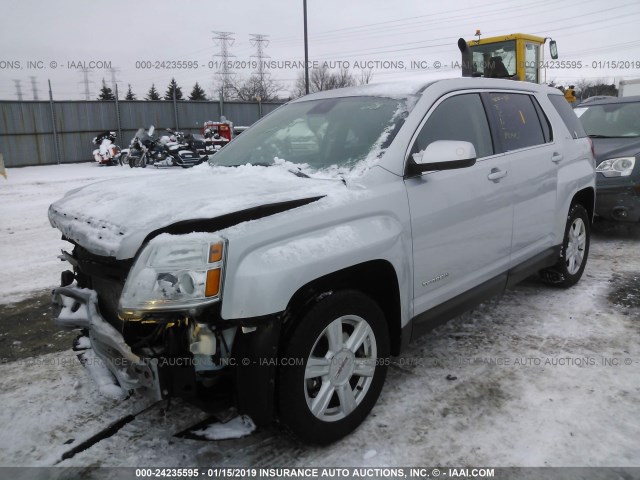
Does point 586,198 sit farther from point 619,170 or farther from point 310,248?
point 310,248

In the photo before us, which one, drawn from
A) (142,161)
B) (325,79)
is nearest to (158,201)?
(142,161)

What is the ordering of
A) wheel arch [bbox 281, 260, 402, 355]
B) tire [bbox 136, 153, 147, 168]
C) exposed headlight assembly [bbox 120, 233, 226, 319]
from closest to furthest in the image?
exposed headlight assembly [bbox 120, 233, 226, 319]
wheel arch [bbox 281, 260, 402, 355]
tire [bbox 136, 153, 147, 168]

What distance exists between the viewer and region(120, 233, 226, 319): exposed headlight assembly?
6.76 feet

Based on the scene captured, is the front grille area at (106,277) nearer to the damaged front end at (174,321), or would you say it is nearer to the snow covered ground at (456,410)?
the damaged front end at (174,321)

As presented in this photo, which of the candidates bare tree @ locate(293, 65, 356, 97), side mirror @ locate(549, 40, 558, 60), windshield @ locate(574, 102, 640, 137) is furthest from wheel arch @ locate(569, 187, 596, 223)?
bare tree @ locate(293, 65, 356, 97)

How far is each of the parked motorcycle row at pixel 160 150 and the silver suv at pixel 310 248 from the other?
1262cm

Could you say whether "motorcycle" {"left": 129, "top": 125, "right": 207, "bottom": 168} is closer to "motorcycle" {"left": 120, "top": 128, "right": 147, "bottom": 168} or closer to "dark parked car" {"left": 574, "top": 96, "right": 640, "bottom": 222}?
"motorcycle" {"left": 120, "top": 128, "right": 147, "bottom": 168}

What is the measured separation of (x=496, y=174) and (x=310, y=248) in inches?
69.9

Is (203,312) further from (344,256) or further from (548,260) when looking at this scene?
(548,260)

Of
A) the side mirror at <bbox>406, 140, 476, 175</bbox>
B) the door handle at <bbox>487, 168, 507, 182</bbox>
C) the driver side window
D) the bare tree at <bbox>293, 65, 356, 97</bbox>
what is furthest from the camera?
the bare tree at <bbox>293, 65, 356, 97</bbox>

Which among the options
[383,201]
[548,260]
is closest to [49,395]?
[383,201]

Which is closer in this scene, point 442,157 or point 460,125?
point 442,157

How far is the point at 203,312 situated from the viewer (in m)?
2.10

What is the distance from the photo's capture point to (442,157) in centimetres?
278
